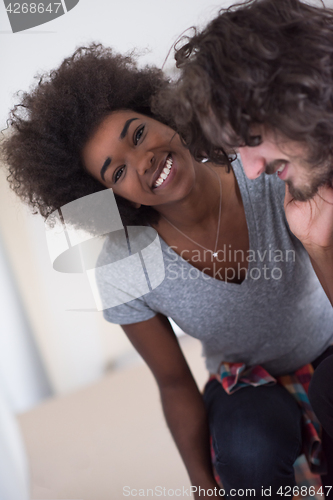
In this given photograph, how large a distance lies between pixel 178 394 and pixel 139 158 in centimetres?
49

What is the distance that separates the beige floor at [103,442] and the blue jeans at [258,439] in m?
0.19

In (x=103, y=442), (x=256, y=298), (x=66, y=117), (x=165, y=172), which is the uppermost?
(x=66, y=117)

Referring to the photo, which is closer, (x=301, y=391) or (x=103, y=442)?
(x=301, y=391)

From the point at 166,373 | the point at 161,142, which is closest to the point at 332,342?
the point at 166,373

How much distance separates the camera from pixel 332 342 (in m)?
0.91

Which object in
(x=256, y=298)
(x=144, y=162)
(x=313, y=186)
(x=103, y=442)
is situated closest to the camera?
(x=313, y=186)

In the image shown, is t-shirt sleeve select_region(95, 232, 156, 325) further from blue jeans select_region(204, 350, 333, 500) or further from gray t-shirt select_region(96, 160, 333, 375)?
blue jeans select_region(204, 350, 333, 500)

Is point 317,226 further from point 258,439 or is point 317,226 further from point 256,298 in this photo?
point 258,439

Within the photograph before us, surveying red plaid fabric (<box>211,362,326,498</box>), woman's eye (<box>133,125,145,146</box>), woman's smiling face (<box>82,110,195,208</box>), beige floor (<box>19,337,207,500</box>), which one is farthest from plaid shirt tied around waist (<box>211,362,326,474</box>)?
woman's eye (<box>133,125,145,146</box>)

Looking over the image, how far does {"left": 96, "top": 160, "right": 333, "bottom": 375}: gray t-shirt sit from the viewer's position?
77 centimetres

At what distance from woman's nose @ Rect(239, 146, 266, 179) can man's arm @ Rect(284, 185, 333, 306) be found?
0.45ft

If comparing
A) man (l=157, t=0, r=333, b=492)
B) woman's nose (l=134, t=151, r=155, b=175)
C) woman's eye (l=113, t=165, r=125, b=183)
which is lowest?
woman's eye (l=113, t=165, r=125, b=183)

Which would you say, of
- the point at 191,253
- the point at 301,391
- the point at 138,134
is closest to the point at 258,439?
the point at 301,391

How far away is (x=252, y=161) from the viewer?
519 mm
